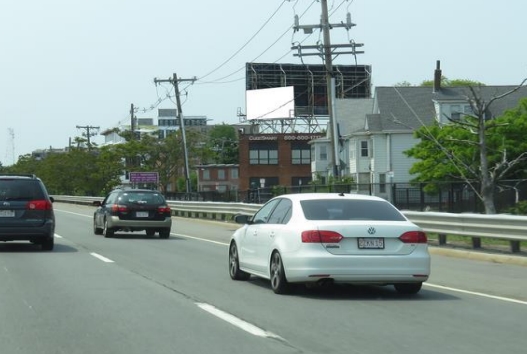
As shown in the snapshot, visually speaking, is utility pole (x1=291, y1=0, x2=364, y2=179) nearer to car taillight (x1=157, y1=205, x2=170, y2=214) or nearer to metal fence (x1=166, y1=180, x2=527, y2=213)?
metal fence (x1=166, y1=180, x2=527, y2=213)

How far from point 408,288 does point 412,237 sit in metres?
0.96

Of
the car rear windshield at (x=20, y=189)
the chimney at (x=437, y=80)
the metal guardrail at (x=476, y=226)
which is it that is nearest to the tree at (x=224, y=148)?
the chimney at (x=437, y=80)

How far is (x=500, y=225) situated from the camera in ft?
58.6

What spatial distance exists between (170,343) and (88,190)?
8811cm

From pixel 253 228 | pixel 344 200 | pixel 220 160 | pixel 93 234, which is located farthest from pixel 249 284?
pixel 220 160

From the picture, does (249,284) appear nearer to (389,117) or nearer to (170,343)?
(170,343)

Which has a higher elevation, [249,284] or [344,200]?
[344,200]

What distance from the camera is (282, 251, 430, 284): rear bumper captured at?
37.3 feet

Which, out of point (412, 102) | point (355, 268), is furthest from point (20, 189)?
point (412, 102)

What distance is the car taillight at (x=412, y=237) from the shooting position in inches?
457

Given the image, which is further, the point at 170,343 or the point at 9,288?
the point at 9,288

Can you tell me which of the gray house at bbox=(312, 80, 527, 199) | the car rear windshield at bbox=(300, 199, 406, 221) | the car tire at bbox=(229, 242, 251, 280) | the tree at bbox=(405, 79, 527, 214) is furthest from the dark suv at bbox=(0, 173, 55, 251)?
the gray house at bbox=(312, 80, 527, 199)

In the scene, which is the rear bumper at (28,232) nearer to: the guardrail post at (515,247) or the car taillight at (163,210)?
the car taillight at (163,210)

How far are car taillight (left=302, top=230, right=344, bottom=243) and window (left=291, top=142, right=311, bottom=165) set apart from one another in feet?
266
